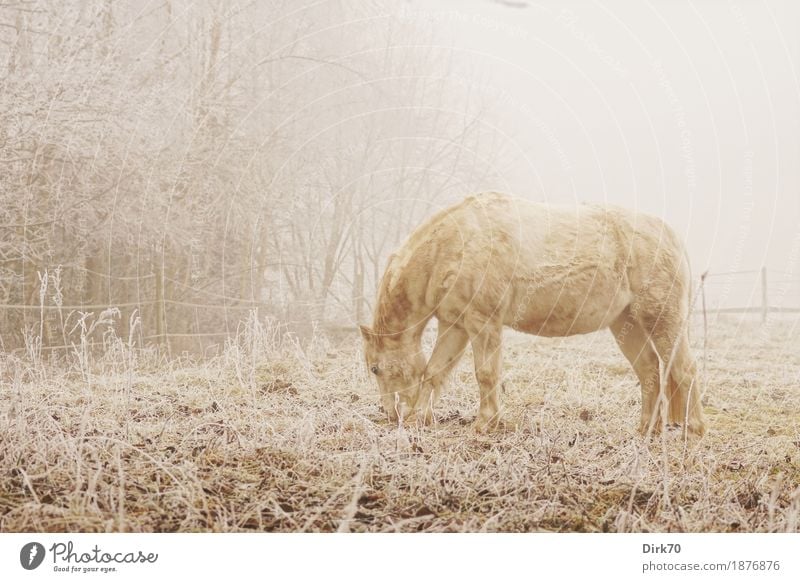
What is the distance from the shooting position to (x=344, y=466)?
326cm

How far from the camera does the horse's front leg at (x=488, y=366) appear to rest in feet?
15.4

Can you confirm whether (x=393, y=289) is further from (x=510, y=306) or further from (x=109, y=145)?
(x=109, y=145)

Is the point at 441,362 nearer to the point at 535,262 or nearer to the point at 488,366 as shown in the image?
the point at 488,366

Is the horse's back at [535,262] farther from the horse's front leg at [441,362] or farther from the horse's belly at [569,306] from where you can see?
the horse's front leg at [441,362]

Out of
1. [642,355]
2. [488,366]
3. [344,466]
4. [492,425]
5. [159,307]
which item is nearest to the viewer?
[344,466]

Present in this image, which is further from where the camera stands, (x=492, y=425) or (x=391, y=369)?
(x=391, y=369)

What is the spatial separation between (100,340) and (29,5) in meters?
3.04

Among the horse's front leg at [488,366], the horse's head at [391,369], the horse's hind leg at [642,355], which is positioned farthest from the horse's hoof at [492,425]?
the horse's hind leg at [642,355]

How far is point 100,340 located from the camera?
22.6ft

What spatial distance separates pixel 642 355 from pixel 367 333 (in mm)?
2031

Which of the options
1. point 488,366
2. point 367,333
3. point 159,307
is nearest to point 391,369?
point 367,333

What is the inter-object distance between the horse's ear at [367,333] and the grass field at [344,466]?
1.59 feet
